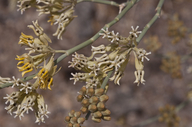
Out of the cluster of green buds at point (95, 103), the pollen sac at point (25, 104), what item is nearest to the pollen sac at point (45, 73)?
the pollen sac at point (25, 104)

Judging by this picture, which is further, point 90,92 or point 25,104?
point 25,104

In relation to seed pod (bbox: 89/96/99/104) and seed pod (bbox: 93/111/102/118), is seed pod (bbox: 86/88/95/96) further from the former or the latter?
seed pod (bbox: 93/111/102/118)

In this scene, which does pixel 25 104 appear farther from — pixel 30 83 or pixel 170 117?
pixel 170 117

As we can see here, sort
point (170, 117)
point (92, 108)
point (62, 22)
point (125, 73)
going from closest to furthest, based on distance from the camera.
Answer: point (92, 108) < point (62, 22) < point (170, 117) < point (125, 73)

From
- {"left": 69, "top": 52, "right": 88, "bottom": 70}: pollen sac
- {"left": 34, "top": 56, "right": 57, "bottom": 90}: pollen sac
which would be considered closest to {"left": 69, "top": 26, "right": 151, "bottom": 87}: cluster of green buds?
{"left": 69, "top": 52, "right": 88, "bottom": 70}: pollen sac

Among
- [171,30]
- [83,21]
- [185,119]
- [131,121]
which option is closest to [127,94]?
[131,121]

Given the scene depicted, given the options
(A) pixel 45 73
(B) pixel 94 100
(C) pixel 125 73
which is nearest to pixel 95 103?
(B) pixel 94 100

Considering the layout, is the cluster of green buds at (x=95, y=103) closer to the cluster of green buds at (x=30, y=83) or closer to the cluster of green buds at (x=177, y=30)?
the cluster of green buds at (x=30, y=83)
